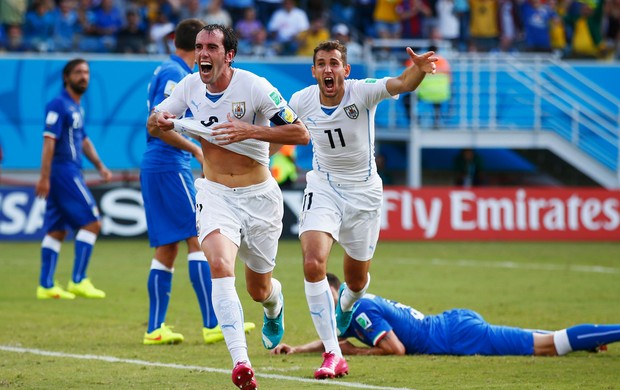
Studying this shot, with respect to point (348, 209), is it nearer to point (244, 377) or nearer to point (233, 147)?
point (233, 147)

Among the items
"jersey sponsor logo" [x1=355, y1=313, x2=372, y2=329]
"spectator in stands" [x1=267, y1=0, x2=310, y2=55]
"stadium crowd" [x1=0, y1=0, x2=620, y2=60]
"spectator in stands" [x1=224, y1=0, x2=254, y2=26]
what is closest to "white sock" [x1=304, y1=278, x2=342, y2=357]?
"jersey sponsor logo" [x1=355, y1=313, x2=372, y2=329]

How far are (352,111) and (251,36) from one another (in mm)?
17118

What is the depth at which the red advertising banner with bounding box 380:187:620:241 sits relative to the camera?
75.9 ft

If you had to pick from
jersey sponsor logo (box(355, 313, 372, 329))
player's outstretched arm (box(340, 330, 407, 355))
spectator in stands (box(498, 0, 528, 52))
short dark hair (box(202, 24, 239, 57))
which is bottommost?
player's outstretched arm (box(340, 330, 407, 355))

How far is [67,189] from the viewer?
45.1 ft

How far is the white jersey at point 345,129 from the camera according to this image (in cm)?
912

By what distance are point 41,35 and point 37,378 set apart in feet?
60.0

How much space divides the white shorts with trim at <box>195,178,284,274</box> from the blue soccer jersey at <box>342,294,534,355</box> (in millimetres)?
1305

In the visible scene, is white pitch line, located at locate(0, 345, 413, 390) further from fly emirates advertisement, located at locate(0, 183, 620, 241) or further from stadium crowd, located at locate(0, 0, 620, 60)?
stadium crowd, located at locate(0, 0, 620, 60)

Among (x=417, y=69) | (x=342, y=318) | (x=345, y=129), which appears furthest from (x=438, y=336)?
(x=417, y=69)

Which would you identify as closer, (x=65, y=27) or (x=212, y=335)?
(x=212, y=335)

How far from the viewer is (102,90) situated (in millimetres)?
25484

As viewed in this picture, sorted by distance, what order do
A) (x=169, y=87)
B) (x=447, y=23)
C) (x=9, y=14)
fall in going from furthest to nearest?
(x=447, y=23), (x=9, y=14), (x=169, y=87)

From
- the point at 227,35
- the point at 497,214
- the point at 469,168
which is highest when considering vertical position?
the point at 227,35
